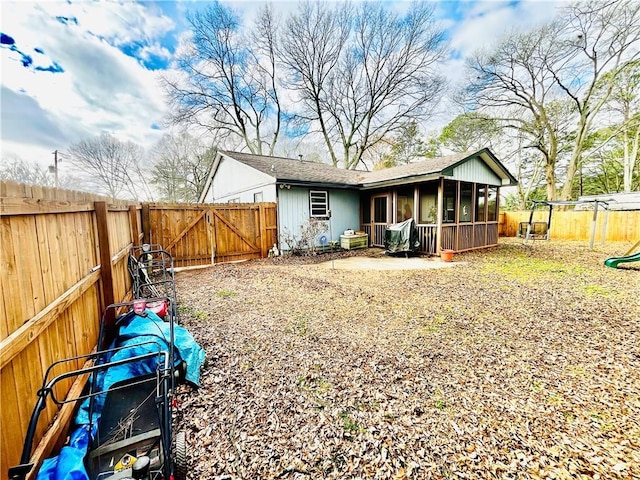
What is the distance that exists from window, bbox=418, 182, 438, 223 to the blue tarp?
9866 millimetres

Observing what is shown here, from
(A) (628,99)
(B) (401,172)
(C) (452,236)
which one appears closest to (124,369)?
(C) (452,236)

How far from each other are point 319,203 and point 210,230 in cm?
416

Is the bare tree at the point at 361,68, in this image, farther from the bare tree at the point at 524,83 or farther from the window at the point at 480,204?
the window at the point at 480,204

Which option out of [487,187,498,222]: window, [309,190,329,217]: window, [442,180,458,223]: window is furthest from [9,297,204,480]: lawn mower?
[487,187,498,222]: window

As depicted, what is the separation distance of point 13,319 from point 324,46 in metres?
22.5

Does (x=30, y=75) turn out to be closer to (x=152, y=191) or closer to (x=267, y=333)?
(x=267, y=333)

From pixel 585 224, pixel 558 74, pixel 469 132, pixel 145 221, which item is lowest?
pixel 585 224

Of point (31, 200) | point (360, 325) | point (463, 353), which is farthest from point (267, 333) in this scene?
point (31, 200)

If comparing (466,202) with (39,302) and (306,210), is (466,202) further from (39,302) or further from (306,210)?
(39,302)

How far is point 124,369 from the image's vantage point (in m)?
2.13

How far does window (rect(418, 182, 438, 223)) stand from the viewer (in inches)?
422

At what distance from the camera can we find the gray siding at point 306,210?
950cm

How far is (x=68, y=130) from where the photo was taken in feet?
47.9

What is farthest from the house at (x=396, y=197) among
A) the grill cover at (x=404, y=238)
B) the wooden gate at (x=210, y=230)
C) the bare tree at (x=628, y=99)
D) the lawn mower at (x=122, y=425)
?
the bare tree at (x=628, y=99)
